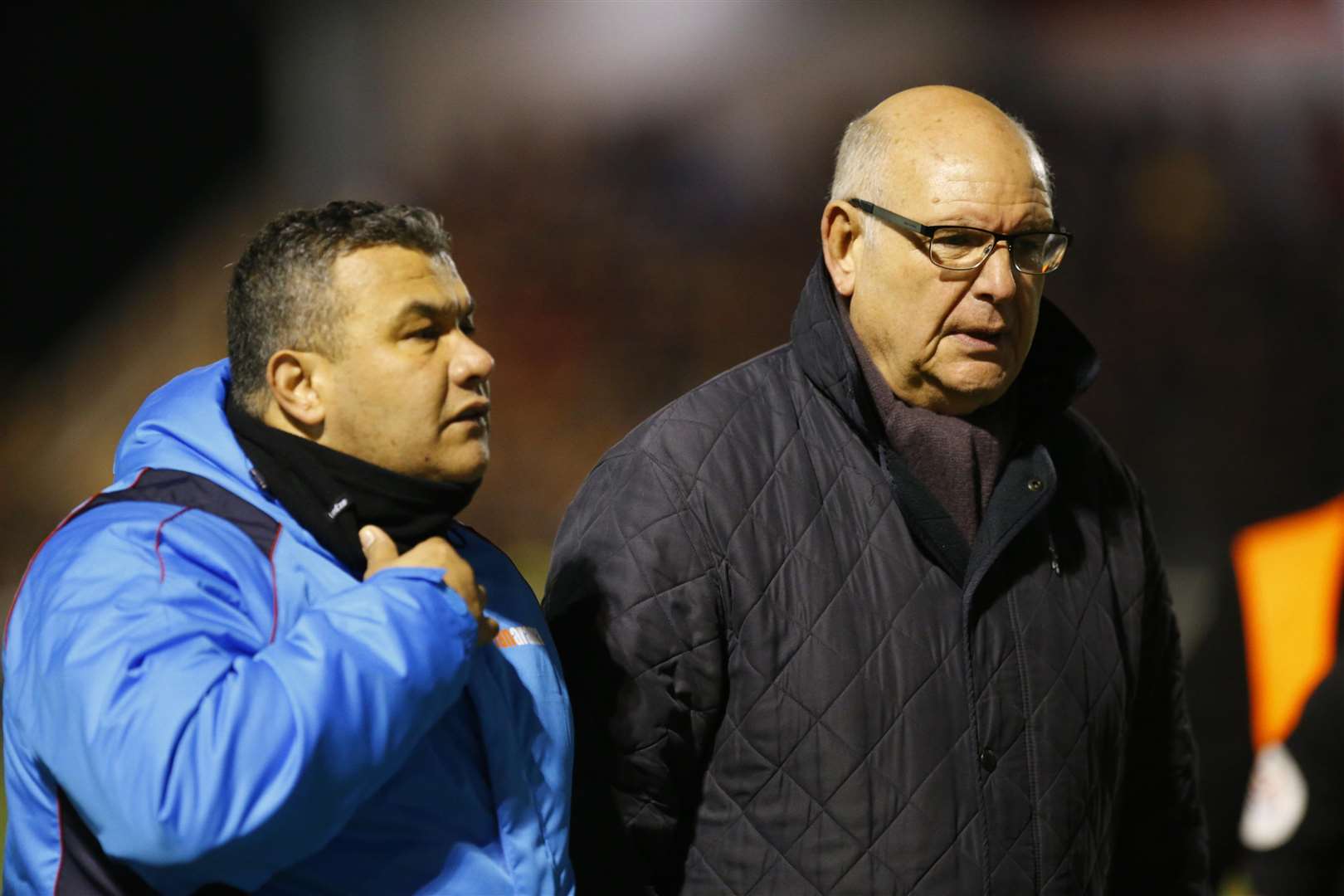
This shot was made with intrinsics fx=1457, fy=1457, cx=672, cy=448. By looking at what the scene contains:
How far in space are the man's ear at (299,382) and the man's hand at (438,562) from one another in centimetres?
11

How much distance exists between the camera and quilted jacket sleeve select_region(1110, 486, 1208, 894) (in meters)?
1.91

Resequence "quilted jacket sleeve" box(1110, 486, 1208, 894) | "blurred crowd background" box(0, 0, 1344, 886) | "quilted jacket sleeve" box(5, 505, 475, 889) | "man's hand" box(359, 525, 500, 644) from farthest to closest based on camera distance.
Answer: "blurred crowd background" box(0, 0, 1344, 886), "quilted jacket sleeve" box(1110, 486, 1208, 894), "man's hand" box(359, 525, 500, 644), "quilted jacket sleeve" box(5, 505, 475, 889)

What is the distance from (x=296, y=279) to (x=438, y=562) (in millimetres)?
284

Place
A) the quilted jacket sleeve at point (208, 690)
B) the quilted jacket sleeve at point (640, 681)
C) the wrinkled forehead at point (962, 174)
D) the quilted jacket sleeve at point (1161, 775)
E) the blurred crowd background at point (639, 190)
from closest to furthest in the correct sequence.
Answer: the quilted jacket sleeve at point (208, 690) < the quilted jacket sleeve at point (640, 681) < the wrinkled forehead at point (962, 174) < the quilted jacket sleeve at point (1161, 775) < the blurred crowd background at point (639, 190)

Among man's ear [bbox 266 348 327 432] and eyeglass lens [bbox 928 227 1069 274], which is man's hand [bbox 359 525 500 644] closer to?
man's ear [bbox 266 348 327 432]

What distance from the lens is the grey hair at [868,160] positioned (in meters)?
1.69

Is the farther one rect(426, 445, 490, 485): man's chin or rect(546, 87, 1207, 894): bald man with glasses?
rect(546, 87, 1207, 894): bald man with glasses

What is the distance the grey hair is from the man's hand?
2.33 feet

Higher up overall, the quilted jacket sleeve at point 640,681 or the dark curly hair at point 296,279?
the dark curly hair at point 296,279

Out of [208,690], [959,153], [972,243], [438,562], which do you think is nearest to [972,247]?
[972,243]

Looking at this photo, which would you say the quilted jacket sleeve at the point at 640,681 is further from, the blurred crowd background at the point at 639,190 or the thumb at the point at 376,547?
the blurred crowd background at the point at 639,190

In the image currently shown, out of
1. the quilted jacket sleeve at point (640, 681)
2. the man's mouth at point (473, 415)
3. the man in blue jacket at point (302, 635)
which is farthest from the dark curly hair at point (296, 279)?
the quilted jacket sleeve at point (640, 681)

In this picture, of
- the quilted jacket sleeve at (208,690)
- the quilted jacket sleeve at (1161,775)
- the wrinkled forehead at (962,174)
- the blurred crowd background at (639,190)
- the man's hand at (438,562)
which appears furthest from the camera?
the blurred crowd background at (639,190)

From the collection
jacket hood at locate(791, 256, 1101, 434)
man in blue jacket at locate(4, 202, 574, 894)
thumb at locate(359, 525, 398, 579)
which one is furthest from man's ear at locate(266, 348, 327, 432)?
jacket hood at locate(791, 256, 1101, 434)
